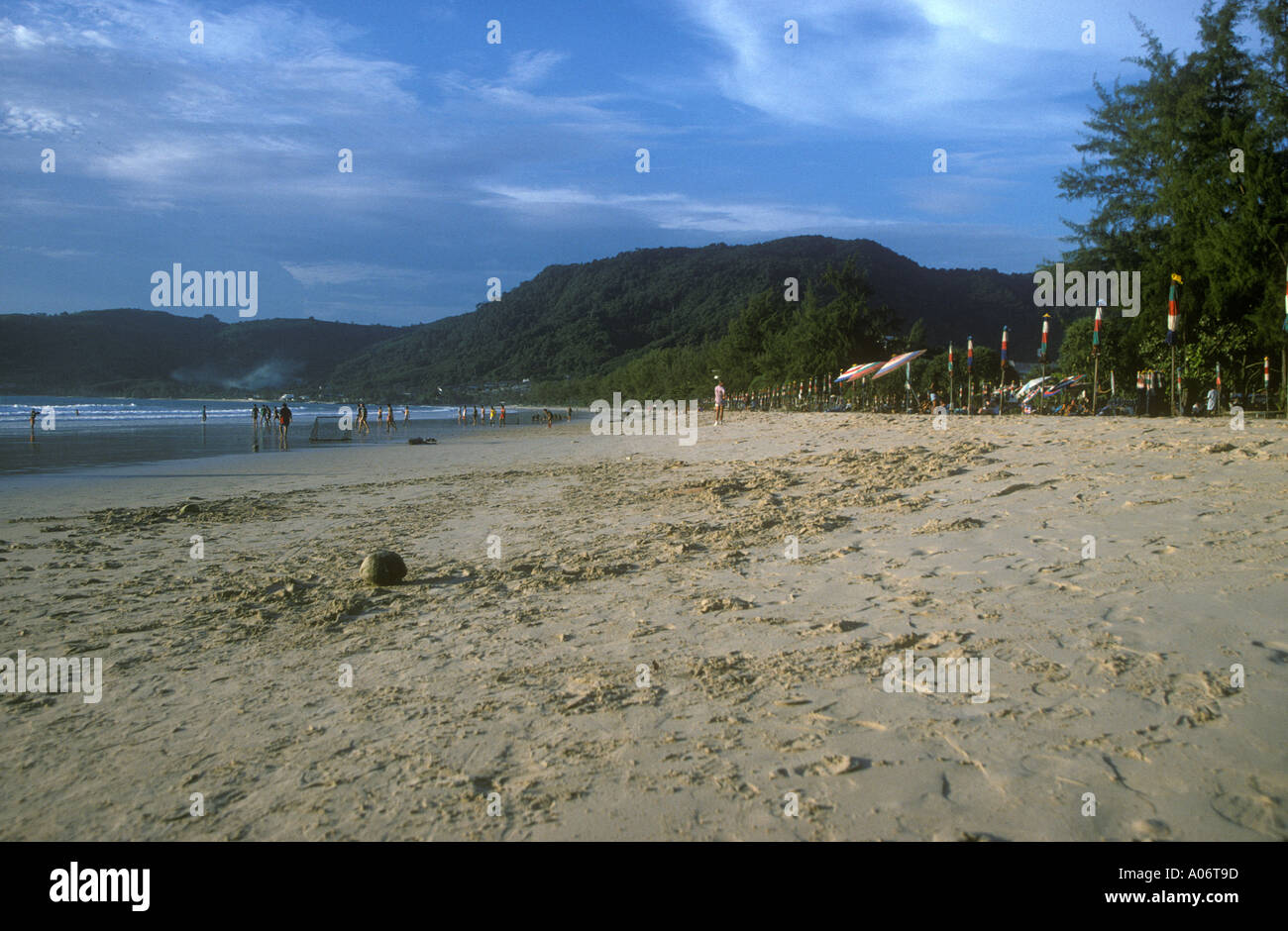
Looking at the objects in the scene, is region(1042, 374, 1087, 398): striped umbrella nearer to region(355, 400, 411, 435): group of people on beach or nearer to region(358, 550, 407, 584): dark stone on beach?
region(358, 550, 407, 584): dark stone on beach

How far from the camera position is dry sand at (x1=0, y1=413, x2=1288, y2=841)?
Answer: 317 centimetres

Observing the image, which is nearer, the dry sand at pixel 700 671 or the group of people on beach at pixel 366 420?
the dry sand at pixel 700 671

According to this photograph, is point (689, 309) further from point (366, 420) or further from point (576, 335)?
point (366, 420)

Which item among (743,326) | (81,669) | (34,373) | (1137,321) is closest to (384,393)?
(34,373)

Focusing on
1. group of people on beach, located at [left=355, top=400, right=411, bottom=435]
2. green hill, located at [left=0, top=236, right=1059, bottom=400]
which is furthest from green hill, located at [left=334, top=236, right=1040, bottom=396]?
group of people on beach, located at [left=355, top=400, right=411, bottom=435]

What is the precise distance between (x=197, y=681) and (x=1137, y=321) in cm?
3102

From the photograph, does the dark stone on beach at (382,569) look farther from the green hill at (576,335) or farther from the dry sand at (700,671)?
the green hill at (576,335)

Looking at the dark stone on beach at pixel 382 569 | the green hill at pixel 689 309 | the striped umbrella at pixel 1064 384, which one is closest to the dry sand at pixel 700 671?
the dark stone on beach at pixel 382 569

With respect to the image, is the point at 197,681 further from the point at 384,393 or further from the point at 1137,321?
the point at 384,393

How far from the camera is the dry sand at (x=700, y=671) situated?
3.17 meters

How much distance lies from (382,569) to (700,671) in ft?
12.2

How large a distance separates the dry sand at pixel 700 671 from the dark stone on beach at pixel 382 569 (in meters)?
0.18

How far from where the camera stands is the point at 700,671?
4613mm

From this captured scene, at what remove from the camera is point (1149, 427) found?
41.4ft
